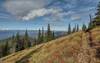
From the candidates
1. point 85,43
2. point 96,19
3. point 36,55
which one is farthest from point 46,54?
point 96,19

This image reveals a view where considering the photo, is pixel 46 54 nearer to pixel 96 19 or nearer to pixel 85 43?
pixel 85 43

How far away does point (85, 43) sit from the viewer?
5881 centimetres

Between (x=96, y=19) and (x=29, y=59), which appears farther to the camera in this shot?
(x=96, y=19)

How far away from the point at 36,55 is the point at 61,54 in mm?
9098

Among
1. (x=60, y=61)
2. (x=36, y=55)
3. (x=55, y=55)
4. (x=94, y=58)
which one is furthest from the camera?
(x=36, y=55)

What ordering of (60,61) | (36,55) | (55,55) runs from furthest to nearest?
(36,55)
(55,55)
(60,61)

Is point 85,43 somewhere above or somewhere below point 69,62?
above

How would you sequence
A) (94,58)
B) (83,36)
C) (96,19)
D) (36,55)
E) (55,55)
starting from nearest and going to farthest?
1. (94,58)
2. (55,55)
3. (36,55)
4. (83,36)
5. (96,19)

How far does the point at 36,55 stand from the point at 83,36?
1845 centimetres

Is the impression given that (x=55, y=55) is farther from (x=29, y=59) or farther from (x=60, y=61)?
(x=29, y=59)

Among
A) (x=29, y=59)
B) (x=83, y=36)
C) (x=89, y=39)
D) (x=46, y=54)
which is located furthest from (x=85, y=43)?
(x=29, y=59)

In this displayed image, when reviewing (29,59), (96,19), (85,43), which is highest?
(96,19)

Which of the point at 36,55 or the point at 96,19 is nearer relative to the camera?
the point at 36,55

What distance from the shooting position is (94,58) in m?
49.4
